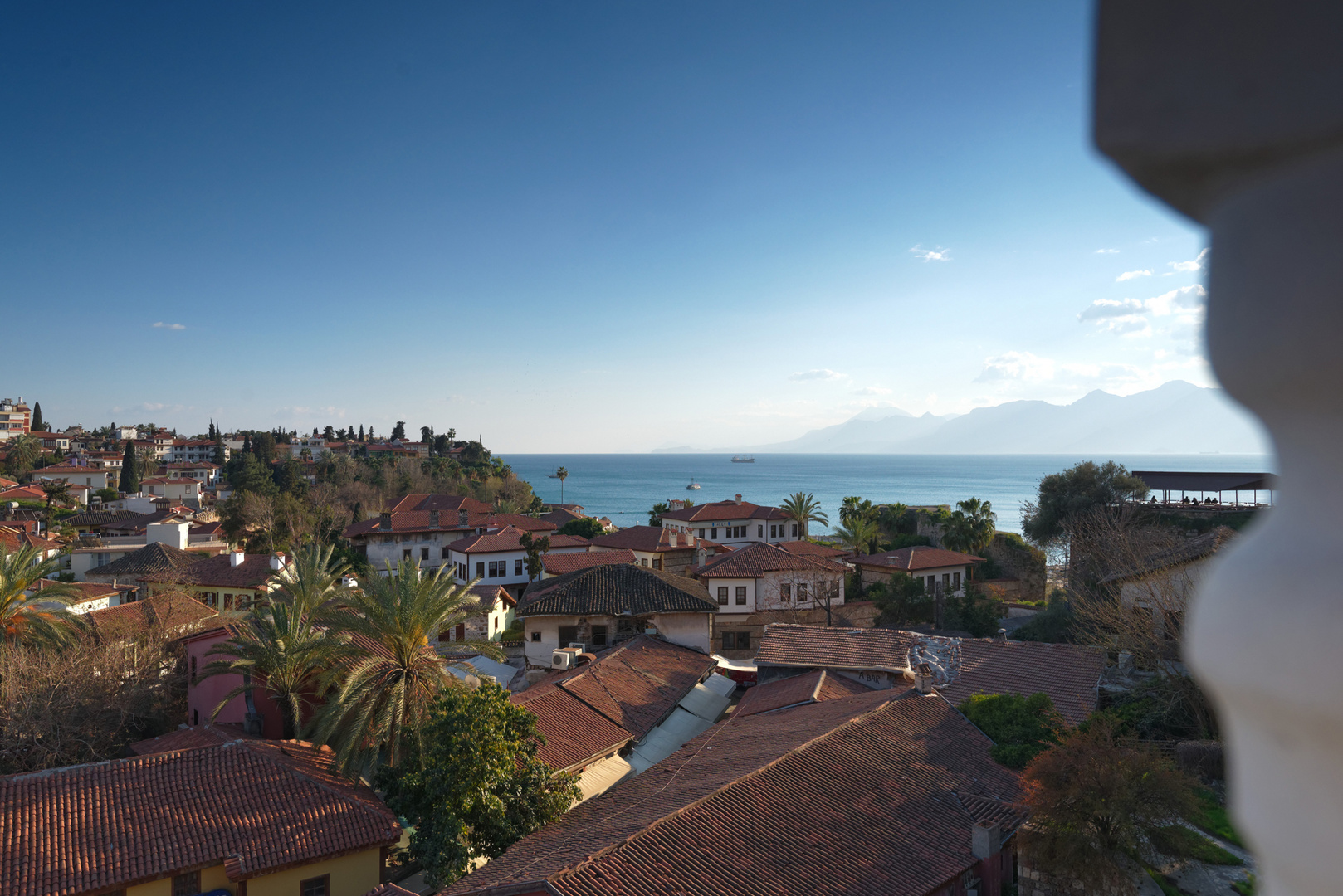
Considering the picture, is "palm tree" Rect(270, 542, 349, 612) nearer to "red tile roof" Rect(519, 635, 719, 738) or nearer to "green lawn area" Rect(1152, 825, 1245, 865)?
"red tile roof" Rect(519, 635, 719, 738)

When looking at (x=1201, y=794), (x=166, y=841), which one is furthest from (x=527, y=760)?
(x=1201, y=794)

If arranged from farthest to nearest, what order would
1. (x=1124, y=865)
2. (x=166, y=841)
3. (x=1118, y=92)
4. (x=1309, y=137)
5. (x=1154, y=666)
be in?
(x=1154, y=666), (x=166, y=841), (x=1124, y=865), (x=1118, y=92), (x=1309, y=137)

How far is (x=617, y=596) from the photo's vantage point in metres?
32.6

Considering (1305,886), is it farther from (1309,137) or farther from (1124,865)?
(1124,865)

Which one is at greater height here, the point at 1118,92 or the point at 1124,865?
the point at 1118,92

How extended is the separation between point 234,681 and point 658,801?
16269 millimetres

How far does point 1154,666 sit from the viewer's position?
68.7 ft

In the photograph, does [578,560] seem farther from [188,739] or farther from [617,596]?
[188,739]

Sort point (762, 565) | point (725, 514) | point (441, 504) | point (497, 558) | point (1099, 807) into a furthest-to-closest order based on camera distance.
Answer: point (441, 504) → point (725, 514) → point (497, 558) → point (762, 565) → point (1099, 807)

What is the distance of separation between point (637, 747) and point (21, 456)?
111 meters

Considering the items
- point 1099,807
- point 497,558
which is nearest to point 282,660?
point 1099,807

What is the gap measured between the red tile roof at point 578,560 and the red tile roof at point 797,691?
2276 centimetres

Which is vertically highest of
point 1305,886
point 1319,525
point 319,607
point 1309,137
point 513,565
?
point 1309,137

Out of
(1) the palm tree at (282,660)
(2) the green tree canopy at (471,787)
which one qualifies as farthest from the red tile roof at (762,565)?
(2) the green tree canopy at (471,787)
